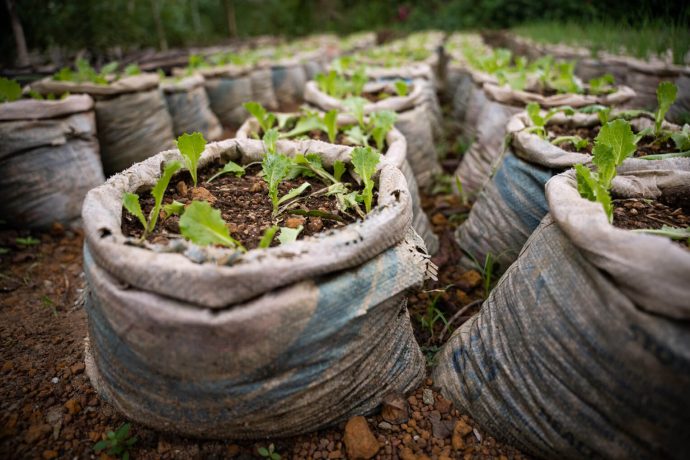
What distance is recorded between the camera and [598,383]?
2.79 feet

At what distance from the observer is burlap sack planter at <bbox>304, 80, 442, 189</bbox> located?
87.3 inches

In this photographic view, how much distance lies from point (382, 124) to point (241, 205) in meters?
0.77

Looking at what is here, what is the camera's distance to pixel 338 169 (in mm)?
1408

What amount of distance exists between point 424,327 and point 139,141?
2.26 metres

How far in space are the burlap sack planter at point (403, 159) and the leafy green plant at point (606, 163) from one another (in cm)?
66

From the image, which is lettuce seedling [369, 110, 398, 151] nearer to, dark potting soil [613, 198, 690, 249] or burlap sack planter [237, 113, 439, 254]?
burlap sack planter [237, 113, 439, 254]

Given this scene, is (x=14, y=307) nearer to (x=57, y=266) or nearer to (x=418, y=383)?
(x=57, y=266)

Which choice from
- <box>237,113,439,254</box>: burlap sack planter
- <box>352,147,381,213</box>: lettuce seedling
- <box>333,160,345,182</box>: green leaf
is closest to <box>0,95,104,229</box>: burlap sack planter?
<box>237,113,439,254</box>: burlap sack planter

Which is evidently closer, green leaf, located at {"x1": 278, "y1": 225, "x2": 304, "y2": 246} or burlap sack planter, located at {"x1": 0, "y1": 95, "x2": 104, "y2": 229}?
green leaf, located at {"x1": 278, "y1": 225, "x2": 304, "y2": 246}

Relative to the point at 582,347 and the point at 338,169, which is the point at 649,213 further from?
the point at 338,169

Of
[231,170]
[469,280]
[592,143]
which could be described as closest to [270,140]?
[231,170]

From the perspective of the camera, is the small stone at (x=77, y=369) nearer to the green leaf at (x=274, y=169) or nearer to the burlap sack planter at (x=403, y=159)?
the green leaf at (x=274, y=169)

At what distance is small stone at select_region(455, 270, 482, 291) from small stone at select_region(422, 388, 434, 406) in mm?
571

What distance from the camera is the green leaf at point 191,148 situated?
1.27m
